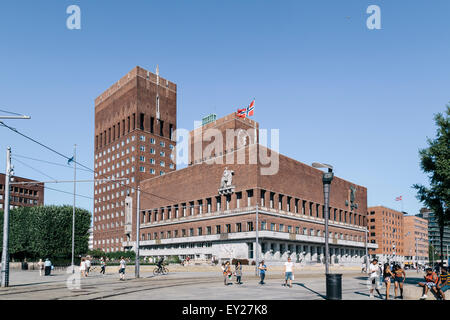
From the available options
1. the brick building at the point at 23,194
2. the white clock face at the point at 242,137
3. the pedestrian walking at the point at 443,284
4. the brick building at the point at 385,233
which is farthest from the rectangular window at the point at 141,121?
the pedestrian walking at the point at 443,284

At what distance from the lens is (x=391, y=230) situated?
171 m

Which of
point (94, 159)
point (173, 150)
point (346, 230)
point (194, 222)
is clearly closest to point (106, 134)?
point (94, 159)

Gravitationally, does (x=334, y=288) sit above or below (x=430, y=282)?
below

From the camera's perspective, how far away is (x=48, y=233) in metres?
72.7

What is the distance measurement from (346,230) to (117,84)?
76.0 m

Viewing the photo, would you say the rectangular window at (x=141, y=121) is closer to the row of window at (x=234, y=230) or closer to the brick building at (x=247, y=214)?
the brick building at (x=247, y=214)

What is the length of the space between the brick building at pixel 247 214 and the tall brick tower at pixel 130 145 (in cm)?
863

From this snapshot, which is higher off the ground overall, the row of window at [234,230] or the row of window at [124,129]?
the row of window at [124,129]

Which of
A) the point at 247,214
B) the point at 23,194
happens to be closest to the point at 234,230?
the point at 247,214

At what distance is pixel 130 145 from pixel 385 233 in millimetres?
100937

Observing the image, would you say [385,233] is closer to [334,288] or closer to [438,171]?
[438,171]

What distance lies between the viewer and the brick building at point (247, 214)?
3066 inches

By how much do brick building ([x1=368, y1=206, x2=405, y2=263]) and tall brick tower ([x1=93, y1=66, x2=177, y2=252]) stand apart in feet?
269
